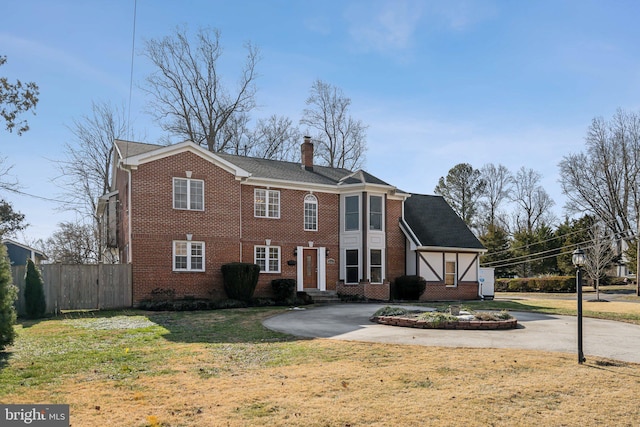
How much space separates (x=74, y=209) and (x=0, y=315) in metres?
27.6

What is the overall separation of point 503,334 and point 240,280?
1186 cm

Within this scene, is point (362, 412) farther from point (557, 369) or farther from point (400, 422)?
point (557, 369)

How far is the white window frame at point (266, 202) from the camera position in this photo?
79.9ft

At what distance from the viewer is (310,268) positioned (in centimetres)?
2567

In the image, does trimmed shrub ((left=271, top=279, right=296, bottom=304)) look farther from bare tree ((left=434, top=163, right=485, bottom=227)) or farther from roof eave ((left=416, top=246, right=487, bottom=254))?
bare tree ((left=434, top=163, right=485, bottom=227))

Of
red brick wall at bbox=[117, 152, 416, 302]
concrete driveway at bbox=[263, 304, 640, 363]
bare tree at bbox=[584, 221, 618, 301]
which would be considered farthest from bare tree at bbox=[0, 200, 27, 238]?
bare tree at bbox=[584, 221, 618, 301]

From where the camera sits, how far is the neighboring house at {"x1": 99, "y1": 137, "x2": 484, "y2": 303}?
2136 centimetres

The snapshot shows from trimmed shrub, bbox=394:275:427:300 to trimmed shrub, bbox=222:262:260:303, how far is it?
8.38 meters

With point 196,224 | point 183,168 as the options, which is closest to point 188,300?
point 196,224

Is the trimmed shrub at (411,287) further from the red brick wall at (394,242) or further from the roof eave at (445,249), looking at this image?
the roof eave at (445,249)

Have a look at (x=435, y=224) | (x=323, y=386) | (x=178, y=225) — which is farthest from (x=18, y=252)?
(x=323, y=386)

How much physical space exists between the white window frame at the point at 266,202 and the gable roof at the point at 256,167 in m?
0.70

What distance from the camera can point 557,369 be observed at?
890cm

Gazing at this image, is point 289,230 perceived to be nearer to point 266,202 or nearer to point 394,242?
point 266,202
